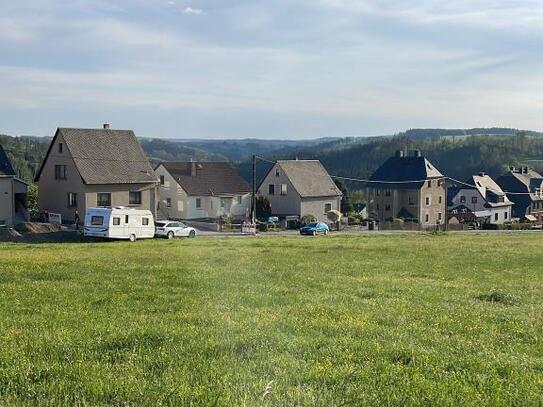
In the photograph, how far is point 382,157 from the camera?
6462 inches

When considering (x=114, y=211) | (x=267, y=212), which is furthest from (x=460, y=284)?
(x=267, y=212)

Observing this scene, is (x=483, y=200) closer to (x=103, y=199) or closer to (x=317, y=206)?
(x=317, y=206)

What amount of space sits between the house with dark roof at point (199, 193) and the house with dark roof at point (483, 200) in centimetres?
3648

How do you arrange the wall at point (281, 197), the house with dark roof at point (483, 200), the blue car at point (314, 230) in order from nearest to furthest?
the blue car at point (314, 230)
the wall at point (281, 197)
the house with dark roof at point (483, 200)

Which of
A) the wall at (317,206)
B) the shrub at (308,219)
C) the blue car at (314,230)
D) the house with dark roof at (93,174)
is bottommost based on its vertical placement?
the blue car at (314,230)

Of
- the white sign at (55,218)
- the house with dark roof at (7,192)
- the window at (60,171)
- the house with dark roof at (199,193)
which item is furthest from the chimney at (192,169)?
the house with dark roof at (7,192)

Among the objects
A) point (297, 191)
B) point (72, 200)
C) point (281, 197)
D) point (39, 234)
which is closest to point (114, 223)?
point (39, 234)

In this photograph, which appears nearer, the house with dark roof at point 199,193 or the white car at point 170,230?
the white car at point 170,230

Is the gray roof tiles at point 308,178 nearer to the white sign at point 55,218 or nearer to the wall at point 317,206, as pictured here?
the wall at point 317,206

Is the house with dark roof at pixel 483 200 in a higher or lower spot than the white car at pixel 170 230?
higher

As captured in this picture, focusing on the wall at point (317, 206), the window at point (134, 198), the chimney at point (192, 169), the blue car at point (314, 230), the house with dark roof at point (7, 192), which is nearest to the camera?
the house with dark roof at point (7, 192)

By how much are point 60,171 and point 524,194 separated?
7372 centimetres

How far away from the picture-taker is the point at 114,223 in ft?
126

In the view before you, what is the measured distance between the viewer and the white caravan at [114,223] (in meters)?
38.0
